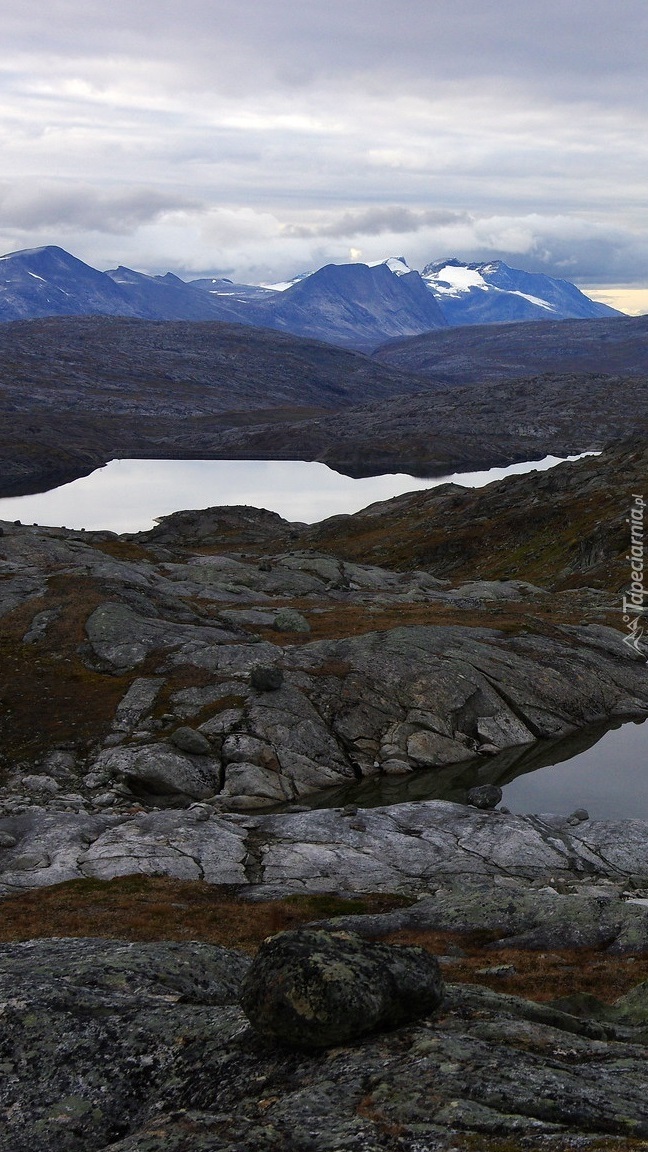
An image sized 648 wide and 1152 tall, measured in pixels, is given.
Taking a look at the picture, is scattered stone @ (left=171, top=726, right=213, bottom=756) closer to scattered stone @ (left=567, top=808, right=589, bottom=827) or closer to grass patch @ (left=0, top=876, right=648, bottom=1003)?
grass patch @ (left=0, top=876, right=648, bottom=1003)

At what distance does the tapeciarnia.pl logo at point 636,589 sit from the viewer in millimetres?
86562

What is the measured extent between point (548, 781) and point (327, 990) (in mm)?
46750

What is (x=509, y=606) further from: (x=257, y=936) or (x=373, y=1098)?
(x=373, y=1098)

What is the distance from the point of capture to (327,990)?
→ 17875 mm

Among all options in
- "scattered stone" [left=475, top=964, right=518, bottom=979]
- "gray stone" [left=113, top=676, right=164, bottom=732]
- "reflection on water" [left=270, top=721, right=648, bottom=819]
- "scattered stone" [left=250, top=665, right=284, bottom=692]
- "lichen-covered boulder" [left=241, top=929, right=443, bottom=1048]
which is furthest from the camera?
"scattered stone" [left=250, top=665, right=284, bottom=692]

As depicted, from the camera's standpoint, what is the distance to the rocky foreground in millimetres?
16781

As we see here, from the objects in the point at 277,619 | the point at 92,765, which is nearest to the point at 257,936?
the point at 92,765

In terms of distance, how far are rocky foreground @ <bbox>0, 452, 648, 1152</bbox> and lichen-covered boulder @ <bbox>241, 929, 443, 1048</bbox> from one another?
0.49m

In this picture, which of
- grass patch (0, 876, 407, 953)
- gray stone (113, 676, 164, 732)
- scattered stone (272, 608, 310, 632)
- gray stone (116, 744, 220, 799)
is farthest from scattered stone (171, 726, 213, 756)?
scattered stone (272, 608, 310, 632)

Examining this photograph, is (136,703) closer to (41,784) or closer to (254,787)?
(41,784)

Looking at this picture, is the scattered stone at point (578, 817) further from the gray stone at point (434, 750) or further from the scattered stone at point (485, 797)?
the gray stone at point (434, 750)

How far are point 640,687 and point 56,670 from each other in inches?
1857

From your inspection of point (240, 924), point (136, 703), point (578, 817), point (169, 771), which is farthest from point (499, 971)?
point (136, 703)

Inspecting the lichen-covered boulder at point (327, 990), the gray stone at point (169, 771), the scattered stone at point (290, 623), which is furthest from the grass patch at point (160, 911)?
the scattered stone at point (290, 623)
